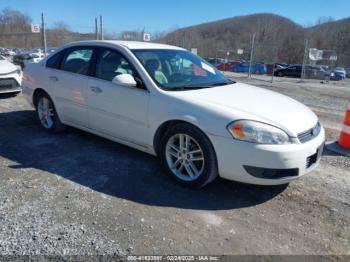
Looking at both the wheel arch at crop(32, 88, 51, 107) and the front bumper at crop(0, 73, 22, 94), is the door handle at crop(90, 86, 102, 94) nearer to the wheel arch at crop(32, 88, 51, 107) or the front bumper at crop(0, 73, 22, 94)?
the wheel arch at crop(32, 88, 51, 107)

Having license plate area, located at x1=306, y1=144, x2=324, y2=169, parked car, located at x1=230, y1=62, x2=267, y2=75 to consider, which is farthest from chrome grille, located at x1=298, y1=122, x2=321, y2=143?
parked car, located at x1=230, y1=62, x2=267, y2=75

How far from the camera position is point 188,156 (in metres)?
3.65

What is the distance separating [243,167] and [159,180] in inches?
42.8

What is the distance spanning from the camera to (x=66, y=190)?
357 cm

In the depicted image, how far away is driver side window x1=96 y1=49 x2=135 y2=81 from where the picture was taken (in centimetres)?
424

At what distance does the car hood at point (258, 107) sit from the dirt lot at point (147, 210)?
0.82 metres

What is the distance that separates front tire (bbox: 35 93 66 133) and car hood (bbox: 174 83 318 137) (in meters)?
2.59

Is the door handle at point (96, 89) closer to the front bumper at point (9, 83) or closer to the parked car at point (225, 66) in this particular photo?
the front bumper at point (9, 83)

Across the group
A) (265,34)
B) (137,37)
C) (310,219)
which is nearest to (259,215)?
(310,219)

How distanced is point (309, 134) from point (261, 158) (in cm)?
71

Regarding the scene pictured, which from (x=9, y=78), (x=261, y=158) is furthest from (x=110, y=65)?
(x=9, y=78)

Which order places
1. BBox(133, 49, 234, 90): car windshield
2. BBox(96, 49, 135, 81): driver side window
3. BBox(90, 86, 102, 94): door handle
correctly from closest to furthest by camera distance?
BBox(133, 49, 234, 90): car windshield < BBox(96, 49, 135, 81): driver side window < BBox(90, 86, 102, 94): door handle

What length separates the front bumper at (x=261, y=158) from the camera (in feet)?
10.3

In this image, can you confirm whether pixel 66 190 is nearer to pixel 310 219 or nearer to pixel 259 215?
pixel 259 215
